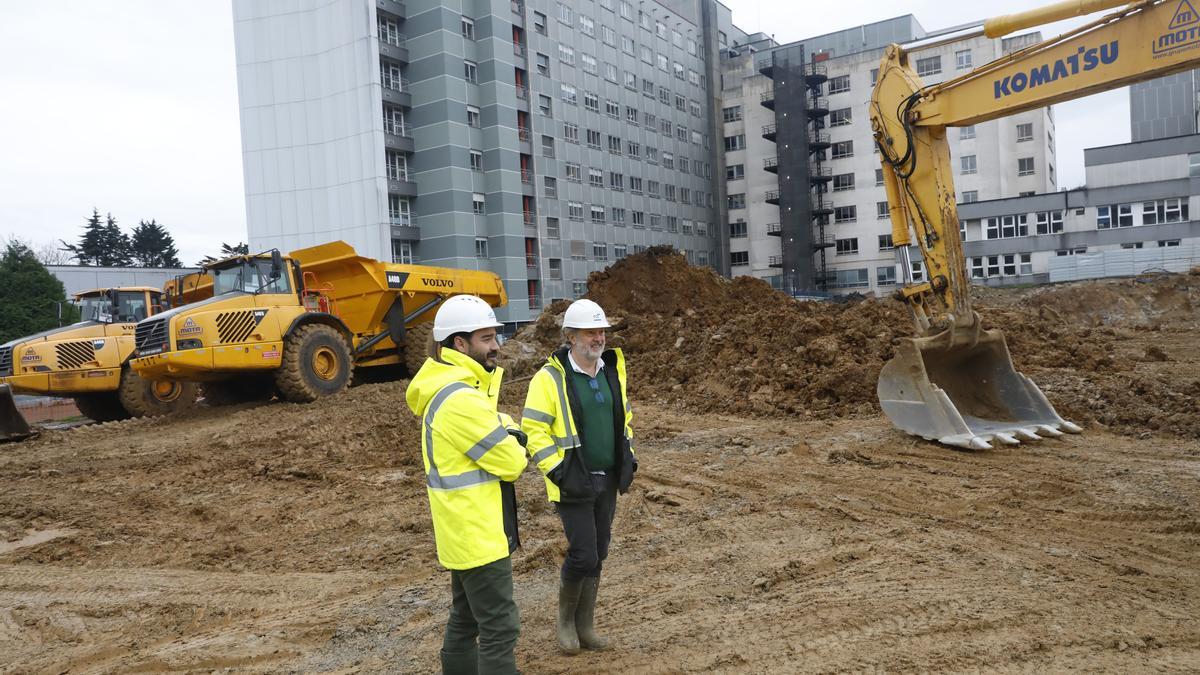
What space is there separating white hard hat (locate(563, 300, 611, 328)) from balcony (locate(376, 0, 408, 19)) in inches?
1494

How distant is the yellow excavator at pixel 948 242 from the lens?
763cm

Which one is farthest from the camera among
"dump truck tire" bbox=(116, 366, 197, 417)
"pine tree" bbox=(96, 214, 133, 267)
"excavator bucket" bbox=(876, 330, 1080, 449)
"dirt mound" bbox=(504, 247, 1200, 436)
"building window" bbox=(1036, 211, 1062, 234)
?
"pine tree" bbox=(96, 214, 133, 267)

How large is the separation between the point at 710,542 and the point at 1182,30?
18.4 feet

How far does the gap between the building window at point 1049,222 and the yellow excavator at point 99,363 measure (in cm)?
4094

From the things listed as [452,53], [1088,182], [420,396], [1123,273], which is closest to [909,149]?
[420,396]

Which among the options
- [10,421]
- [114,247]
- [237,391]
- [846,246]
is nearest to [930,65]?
[846,246]

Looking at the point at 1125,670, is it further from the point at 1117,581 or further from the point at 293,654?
the point at 293,654

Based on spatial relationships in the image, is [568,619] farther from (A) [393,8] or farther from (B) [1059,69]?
(A) [393,8]

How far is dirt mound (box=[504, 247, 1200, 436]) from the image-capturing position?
10.5 m

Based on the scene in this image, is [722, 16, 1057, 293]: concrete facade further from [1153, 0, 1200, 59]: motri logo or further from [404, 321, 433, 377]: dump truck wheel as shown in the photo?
[1153, 0, 1200, 59]: motri logo

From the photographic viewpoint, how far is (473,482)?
3330 millimetres

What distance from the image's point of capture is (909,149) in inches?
339

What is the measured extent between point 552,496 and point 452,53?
1503 inches

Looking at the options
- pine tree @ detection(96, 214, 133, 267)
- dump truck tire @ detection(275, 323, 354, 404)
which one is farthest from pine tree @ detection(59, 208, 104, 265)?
dump truck tire @ detection(275, 323, 354, 404)
